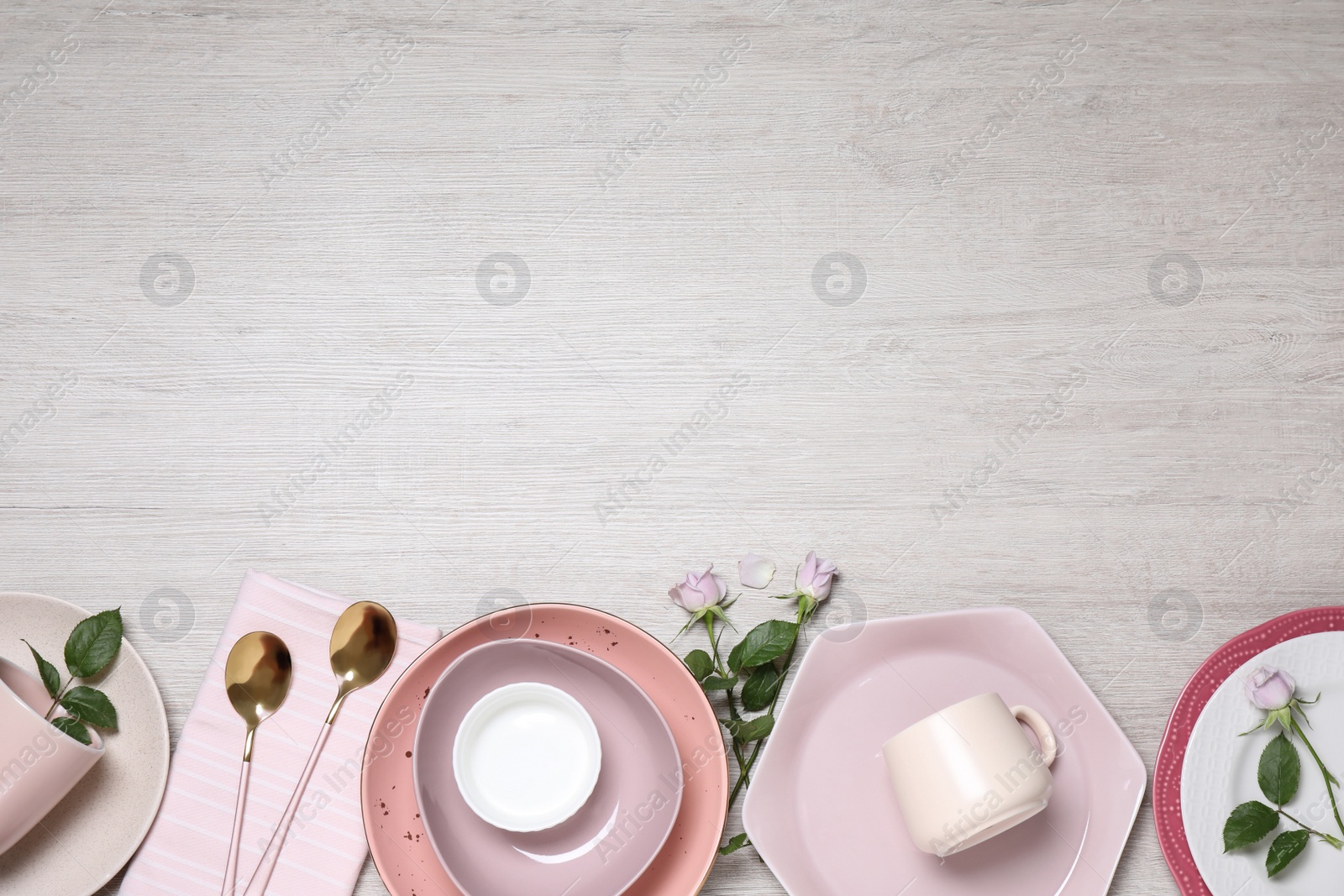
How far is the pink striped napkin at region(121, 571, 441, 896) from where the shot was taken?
79cm

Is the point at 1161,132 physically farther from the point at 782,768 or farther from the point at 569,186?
the point at 782,768

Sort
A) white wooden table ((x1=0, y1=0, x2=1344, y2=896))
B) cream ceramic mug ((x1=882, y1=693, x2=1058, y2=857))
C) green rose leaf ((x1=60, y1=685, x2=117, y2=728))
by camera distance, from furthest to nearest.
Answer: white wooden table ((x1=0, y1=0, x2=1344, y2=896)) < green rose leaf ((x1=60, y1=685, x2=117, y2=728)) < cream ceramic mug ((x1=882, y1=693, x2=1058, y2=857))

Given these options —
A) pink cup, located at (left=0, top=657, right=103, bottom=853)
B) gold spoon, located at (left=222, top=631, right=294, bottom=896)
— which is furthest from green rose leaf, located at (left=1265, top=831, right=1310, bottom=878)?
pink cup, located at (left=0, top=657, right=103, bottom=853)

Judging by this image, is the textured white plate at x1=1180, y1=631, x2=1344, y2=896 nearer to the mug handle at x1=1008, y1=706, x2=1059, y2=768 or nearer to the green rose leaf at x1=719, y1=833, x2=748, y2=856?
the mug handle at x1=1008, y1=706, x2=1059, y2=768

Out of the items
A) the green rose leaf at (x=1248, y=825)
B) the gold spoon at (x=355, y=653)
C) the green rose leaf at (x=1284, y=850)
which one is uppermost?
the gold spoon at (x=355, y=653)

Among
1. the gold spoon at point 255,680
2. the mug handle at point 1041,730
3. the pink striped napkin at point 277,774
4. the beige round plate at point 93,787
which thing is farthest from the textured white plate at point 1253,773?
the beige round plate at point 93,787

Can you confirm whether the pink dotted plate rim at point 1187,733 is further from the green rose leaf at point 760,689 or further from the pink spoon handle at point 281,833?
the pink spoon handle at point 281,833

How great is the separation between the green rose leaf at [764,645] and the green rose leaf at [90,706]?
0.62 meters

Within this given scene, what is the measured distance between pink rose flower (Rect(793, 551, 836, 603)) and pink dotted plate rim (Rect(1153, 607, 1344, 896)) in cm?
36

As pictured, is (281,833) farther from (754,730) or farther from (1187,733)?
(1187,733)

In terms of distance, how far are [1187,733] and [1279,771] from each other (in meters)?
0.09

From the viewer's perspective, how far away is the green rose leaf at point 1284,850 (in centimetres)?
78

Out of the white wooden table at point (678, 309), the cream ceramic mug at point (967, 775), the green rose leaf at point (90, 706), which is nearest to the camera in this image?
the cream ceramic mug at point (967, 775)

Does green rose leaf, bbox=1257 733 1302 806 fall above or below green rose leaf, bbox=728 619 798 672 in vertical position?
below
